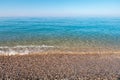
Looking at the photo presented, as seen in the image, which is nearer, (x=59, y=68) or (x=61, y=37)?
(x=59, y=68)

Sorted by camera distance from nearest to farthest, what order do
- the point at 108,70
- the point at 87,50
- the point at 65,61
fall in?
1. the point at 108,70
2. the point at 65,61
3. the point at 87,50

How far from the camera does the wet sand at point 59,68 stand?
11.9m

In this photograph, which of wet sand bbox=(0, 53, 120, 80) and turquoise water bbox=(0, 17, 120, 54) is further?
turquoise water bbox=(0, 17, 120, 54)

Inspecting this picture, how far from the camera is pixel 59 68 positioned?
1338 cm

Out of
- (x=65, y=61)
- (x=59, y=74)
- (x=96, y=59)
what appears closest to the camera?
(x=59, y=74)

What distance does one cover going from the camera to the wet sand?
11.9 m

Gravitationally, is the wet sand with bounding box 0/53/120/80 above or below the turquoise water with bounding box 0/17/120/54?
above

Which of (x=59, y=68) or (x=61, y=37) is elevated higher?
(x=59, y=68)

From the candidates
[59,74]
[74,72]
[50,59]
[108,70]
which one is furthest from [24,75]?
[108,70]

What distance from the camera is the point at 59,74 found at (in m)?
12.2

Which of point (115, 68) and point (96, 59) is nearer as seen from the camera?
point (115, 68)

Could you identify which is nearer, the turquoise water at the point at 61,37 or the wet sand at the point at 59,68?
the wet sand at the point at 59,68

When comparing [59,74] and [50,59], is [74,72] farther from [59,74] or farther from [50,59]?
[50,59]

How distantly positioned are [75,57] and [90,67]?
3.01 metres
